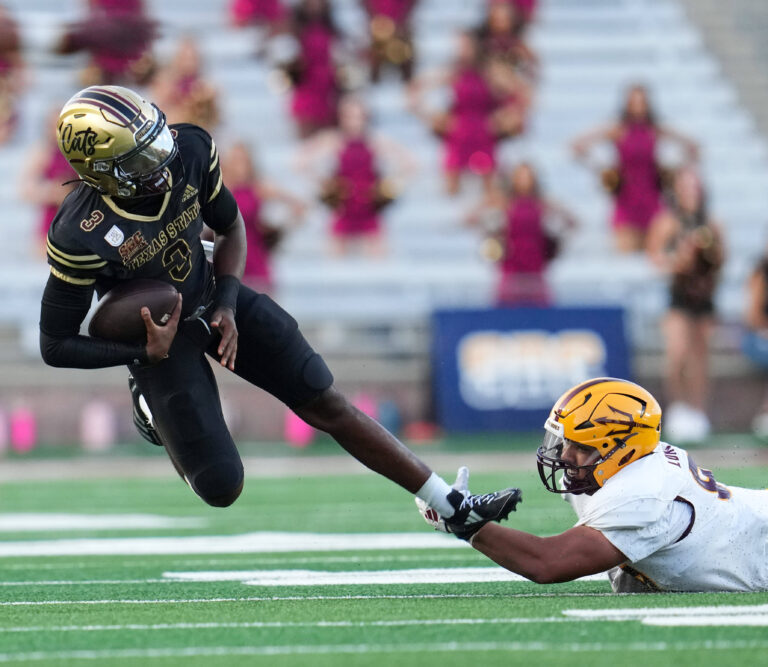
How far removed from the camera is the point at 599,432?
3988 mm

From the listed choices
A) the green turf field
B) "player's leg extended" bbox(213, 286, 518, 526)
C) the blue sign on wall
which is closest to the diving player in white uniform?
the green turf field

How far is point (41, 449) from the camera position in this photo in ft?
36.5

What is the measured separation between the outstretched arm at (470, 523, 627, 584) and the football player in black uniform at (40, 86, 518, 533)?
29cm

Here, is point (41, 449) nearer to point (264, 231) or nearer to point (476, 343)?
point (264, 231)

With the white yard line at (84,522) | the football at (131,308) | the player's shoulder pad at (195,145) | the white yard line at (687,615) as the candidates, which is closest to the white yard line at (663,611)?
the white yard line at (687,615)

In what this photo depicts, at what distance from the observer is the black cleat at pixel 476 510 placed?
13.8ft

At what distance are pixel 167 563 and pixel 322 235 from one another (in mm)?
6643

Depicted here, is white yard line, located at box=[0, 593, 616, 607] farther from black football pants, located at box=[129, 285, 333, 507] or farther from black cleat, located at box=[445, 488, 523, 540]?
black football pants, located at box=[129, 285, 333, 507]

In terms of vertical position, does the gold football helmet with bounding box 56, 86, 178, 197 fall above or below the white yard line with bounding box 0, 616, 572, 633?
above

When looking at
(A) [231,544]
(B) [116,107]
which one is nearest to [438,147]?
(A) [231,544]

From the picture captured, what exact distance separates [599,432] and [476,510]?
462 millimetres

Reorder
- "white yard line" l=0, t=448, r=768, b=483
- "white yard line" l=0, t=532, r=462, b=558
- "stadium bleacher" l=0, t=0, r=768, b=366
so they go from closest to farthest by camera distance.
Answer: "white yard line" l=0, t=532, r=462, b=558 < "white yard line" l=0, t=448, r=768, b=483 < "stadium bleacher" l=0, t=0, r=768, b=366

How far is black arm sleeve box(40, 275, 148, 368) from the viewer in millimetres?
4367

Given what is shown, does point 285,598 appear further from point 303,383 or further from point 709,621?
point 709,621
